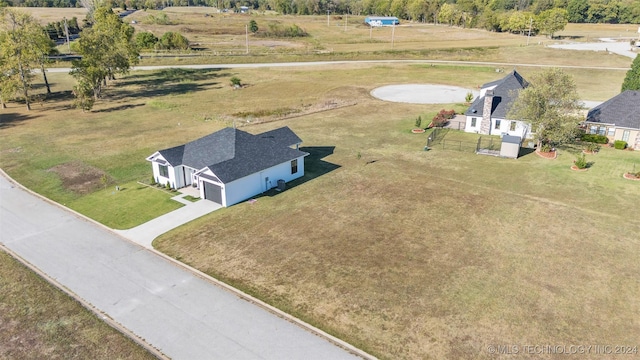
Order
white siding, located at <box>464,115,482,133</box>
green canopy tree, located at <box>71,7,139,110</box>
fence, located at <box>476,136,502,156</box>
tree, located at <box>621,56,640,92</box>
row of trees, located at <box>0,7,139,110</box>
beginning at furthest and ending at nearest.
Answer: green canopy tree, located at <box>71,7,139,110</box>
row of trees, located at <box>0,7,139,110</box>
tree, located at <box>621,56,640,92</box>
white siding, located at <box>464,115,482,133</box>
fence, located at <box>476,136,502,156</box>

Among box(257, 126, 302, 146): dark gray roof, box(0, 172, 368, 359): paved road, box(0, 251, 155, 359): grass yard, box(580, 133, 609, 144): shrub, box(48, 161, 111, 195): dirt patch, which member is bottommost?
box(0, 251, 155, 359): grass yard

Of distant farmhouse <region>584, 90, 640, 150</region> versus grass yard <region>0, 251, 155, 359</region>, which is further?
distant farmhouse <region>584, 90, 640, 150</region>

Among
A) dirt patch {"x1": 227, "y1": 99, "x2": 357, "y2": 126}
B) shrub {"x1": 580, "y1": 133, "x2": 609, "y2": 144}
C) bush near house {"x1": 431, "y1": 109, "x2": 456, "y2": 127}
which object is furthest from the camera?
dirt patch {"x1": 227, "y1": 99, "x2": 357, "y2": 126}

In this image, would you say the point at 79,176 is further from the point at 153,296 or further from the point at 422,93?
the point at 422,93

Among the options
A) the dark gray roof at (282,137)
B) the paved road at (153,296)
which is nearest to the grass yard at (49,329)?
the paved road at (153,296)

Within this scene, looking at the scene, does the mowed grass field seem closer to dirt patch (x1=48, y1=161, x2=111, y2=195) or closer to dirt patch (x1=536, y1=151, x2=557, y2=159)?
dirt patch (x1=48, y1=161, x2=111, y2=195)

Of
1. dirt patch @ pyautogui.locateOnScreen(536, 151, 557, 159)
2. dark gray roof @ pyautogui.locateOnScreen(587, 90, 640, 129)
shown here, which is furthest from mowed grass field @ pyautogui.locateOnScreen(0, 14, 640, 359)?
dark gray roof @ pyautogui.locateOnScreen(587, 90, 640, 129)

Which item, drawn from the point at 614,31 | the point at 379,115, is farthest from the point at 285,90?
the point at 614,31

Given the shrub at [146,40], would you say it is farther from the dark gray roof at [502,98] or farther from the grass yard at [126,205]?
the dark gray roof at [502,98]
